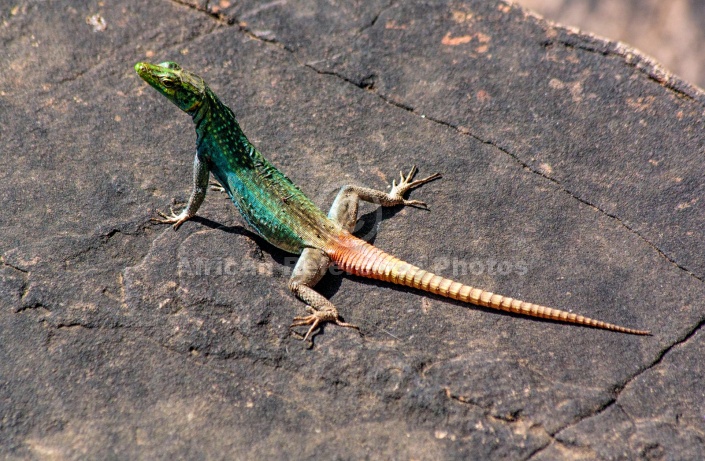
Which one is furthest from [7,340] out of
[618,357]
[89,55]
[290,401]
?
[618,357]

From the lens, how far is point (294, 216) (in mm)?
6242

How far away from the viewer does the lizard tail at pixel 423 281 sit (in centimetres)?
575

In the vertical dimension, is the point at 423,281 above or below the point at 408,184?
below

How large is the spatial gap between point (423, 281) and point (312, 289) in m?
0.95

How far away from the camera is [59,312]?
19.0 feet

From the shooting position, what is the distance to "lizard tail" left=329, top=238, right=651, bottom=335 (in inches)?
226

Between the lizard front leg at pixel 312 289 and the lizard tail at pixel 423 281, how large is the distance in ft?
0.55

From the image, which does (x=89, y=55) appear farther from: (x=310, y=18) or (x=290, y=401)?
(x=290, y=401)

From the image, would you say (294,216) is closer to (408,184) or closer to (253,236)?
(253,236)

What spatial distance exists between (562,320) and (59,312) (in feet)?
13.6

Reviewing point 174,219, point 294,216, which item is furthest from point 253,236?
point 174,219

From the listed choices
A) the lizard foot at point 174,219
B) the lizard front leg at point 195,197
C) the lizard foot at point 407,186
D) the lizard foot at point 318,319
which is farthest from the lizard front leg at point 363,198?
the lizard foot at point 174,219

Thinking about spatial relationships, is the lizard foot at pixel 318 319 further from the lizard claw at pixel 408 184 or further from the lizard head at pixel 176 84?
the lizard head at pixel 176 84

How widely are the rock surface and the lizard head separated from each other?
1054 millimetres
